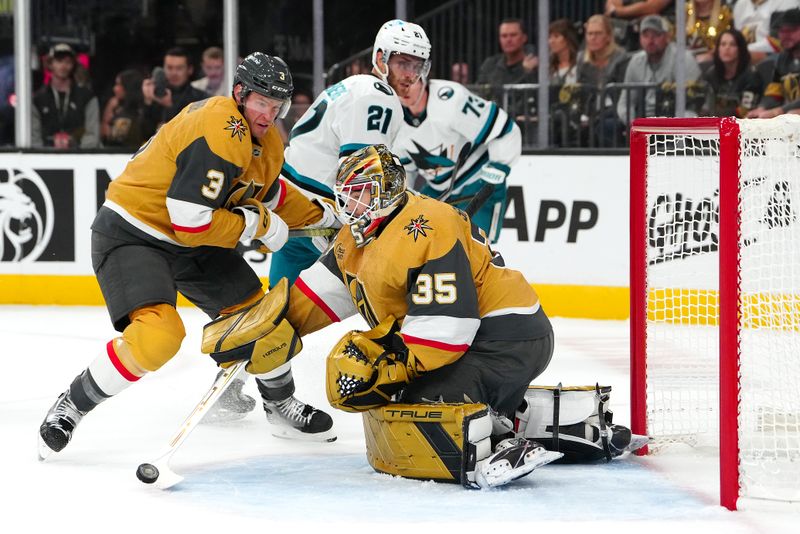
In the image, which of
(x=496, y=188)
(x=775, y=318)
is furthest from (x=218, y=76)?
(x=775, y=318)

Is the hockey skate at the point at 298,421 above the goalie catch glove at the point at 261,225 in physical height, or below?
below

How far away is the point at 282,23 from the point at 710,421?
3790 millimetres

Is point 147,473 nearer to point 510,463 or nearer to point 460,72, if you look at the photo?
point 510,463

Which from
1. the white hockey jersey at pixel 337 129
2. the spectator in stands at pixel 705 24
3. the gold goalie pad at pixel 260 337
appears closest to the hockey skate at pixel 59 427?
the gold goalie pad at pixel 260 337

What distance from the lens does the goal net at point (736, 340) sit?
261 centimetres

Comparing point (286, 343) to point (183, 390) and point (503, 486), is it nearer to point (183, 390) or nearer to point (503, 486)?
point (503, 486)

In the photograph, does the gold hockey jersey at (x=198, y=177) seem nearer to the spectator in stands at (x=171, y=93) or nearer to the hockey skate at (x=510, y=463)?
the hockey skate at (x=510, y=463)

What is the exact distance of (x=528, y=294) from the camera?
295 centimetres

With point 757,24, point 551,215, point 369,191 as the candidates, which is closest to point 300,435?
point 369,191

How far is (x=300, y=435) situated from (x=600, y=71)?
10.7 ft

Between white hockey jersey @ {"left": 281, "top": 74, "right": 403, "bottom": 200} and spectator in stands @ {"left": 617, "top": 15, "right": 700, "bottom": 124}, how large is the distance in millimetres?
2466

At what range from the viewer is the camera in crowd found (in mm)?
6625

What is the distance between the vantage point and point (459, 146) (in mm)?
4477

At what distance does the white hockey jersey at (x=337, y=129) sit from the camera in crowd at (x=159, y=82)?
9.04ft
